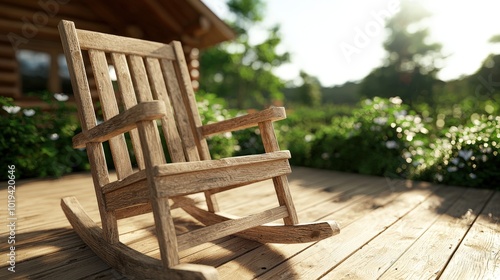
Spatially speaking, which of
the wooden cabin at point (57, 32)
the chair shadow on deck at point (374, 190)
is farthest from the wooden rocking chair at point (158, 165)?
the wooden cabin at point (57, 32)

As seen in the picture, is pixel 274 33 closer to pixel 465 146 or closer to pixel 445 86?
pixel 445 86

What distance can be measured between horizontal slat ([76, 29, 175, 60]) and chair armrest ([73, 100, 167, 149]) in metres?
0.48

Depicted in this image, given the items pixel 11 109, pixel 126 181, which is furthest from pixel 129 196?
pixel 11 109

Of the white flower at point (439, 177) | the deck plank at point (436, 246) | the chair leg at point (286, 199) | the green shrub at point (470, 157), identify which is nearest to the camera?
the deck plank at point (436, 246)

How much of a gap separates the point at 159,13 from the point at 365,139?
3.21m

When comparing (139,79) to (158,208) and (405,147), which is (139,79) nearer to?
(158,208)

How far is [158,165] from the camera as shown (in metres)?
1.16

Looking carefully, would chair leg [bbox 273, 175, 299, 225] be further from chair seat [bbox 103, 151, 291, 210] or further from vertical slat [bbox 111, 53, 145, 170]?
vertical slat [bbox 111, 53, 145, 170]

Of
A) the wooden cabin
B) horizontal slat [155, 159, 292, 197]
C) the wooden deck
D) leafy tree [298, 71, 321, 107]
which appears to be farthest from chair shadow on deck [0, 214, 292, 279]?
leafy tree [298, 71, 321, 107]

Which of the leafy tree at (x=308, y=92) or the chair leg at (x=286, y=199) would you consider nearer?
the chair leg at (x=286, y=199)

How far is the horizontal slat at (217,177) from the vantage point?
119 centimetres

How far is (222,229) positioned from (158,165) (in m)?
0.39

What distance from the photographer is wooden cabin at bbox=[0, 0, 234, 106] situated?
14.9 ft

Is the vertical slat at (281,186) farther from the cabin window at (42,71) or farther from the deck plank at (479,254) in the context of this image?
the cabin window at (42,71)
